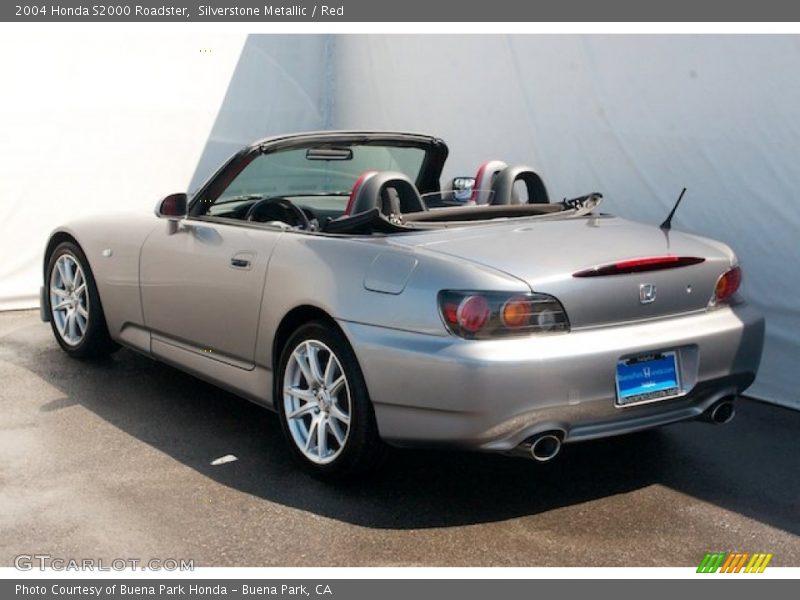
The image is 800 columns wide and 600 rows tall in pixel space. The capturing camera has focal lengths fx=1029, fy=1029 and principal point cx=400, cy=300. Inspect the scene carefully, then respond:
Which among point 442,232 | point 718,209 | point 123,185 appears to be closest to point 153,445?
point 442,232

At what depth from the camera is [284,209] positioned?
4.89 m

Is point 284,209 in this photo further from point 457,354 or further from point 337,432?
point 457,354

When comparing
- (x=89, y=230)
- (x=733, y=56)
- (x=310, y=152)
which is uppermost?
(x=733, y=56)

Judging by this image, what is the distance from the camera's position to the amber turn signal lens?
3.65m

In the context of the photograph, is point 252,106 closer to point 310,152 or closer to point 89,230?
point 89,230

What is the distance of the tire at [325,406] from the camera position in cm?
395

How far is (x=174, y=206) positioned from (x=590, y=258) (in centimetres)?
221

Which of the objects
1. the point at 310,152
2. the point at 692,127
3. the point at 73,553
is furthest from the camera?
the point at 692,127

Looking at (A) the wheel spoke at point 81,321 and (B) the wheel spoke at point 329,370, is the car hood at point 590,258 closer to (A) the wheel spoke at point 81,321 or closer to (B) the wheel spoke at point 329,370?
(B) the wheel spoke at point 329,370

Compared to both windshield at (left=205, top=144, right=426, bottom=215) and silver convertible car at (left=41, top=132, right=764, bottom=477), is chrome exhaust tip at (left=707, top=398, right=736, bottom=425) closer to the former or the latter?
silver convertible car at (left=41, top=132, right=764, bottom=477)

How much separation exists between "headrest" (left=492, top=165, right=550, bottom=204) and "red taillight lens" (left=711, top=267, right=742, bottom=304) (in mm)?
1041

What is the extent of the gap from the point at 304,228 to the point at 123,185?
15.5ft

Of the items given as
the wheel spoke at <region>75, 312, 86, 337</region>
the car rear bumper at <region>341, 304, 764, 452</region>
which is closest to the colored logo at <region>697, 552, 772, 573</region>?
the car rear bumper at <region>341, 304, 764, 452</region>

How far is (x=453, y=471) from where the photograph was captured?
4.39 meters
